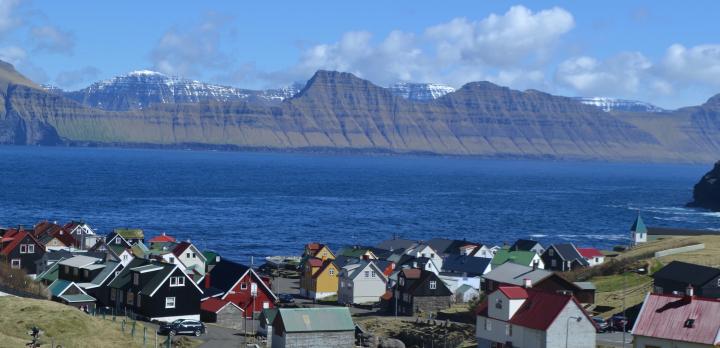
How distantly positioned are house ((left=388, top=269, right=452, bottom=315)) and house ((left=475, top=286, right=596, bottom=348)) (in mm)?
17146

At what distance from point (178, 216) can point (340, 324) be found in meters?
102

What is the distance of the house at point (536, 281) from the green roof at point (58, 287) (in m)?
26.4

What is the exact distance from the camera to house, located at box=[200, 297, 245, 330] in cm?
6297

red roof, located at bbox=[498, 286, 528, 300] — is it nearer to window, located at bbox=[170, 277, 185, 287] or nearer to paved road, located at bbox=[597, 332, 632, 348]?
paved road, located at bbox=[597, 332, 632, 348]

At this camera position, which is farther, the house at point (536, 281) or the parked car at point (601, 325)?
the house at point (536, 281)

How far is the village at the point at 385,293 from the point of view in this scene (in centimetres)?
5066

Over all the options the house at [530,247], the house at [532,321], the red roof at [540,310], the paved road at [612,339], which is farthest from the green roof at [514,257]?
the red roof at [540,310]

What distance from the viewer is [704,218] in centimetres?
18112

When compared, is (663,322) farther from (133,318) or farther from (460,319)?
(133,318)

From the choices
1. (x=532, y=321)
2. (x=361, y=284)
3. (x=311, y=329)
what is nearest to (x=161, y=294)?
(x=311, y=329)

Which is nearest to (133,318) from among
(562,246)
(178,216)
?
(562,246)

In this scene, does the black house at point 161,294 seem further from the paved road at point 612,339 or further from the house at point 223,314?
the paved road at point 612,339

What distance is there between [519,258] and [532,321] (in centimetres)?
3887

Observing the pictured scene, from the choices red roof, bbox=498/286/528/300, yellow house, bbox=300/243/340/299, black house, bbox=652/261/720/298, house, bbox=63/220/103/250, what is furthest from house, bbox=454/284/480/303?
house, bbox=63/220/103/250
